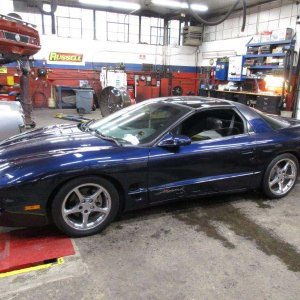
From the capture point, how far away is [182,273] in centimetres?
243

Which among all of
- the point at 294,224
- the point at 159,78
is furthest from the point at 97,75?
the point at 294,224

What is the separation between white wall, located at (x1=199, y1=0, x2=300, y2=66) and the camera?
38.0 ft

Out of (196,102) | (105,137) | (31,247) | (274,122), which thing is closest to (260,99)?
(274,122)

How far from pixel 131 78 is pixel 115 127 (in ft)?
39.6

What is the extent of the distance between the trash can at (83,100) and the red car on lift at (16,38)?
271 inches

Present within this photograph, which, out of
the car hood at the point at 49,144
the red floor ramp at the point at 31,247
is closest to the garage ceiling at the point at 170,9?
the car hood at the point at 49,144

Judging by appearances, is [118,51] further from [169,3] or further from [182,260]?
[182,260]

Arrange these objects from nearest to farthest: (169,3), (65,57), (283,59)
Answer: (283,59) → (169,3) → (65,57)

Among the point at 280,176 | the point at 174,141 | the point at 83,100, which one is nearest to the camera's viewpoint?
Result: the point at 174,141

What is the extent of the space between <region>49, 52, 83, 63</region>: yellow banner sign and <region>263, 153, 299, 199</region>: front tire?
12.4m

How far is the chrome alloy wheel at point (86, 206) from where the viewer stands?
278 cm

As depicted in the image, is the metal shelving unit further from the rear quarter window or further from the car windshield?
the car windshield

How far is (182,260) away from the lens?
8.52 feet

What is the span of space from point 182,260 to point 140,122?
161 centimetres
